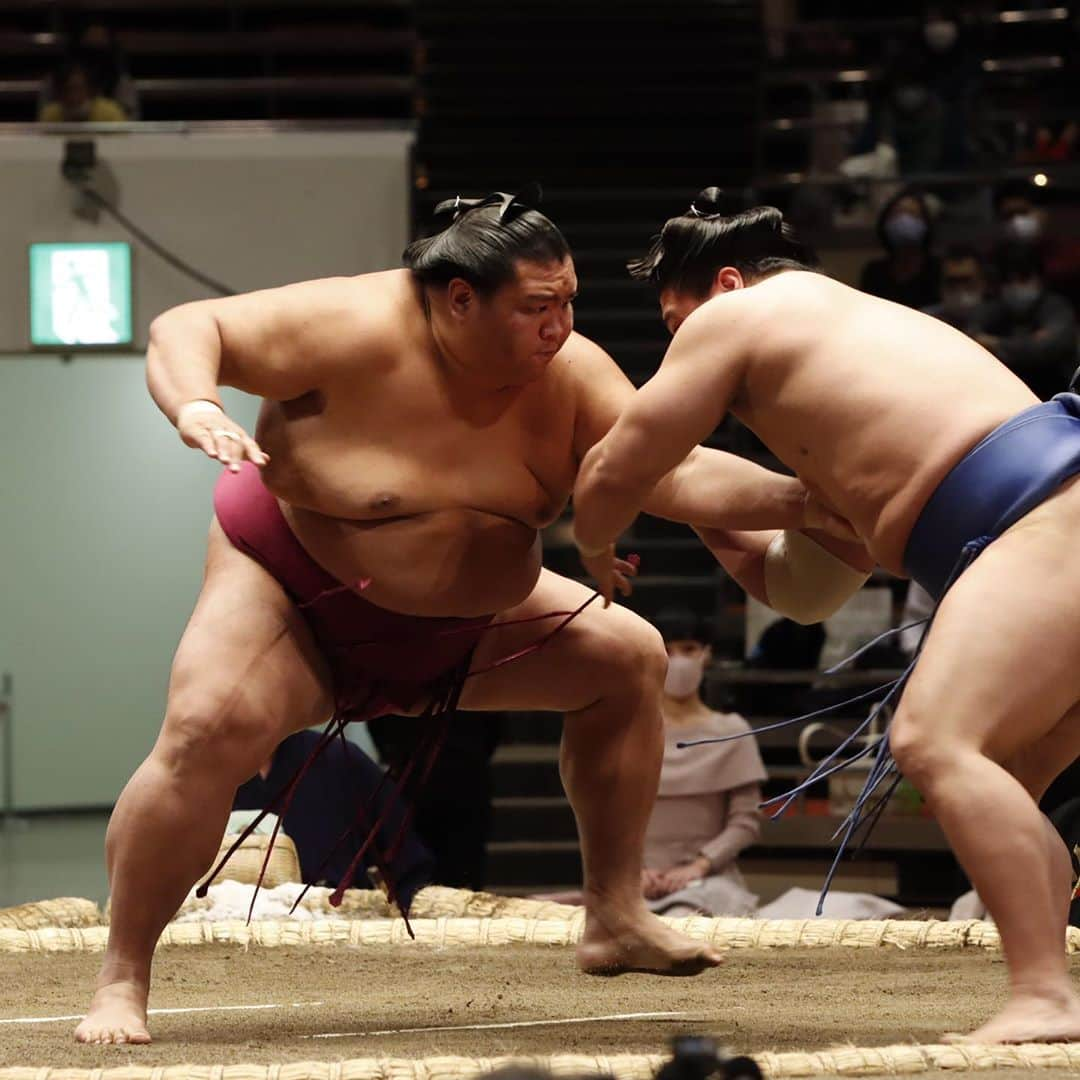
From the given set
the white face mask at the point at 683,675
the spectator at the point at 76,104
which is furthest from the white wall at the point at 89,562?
the white face mask at the point at 683,675

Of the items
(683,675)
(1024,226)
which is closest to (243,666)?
(683,675)

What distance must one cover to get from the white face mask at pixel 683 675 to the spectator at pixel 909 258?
211 centimetres

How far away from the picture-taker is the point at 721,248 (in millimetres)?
2312

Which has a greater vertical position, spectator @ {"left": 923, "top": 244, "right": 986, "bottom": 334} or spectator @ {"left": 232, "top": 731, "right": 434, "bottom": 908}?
spectator @ {"left": 923, "top": 244, "right": 986, "bottom": 334}

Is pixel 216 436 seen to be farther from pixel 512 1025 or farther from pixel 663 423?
pixel 512 1025

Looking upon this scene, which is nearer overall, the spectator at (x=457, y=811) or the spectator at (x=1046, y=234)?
the spectator at (x=457, y=811)

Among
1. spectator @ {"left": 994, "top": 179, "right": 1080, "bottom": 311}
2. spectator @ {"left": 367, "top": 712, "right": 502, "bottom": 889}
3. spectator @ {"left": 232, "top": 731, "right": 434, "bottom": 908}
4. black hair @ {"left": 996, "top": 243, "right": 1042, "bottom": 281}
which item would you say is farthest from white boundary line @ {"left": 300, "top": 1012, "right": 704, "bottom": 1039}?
spectator @ {"left": 994, "top": 179, "right": 1080, "bottom": 311}

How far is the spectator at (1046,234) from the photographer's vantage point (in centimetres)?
633

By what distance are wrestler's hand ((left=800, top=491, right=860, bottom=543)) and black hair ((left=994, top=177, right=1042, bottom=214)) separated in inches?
175

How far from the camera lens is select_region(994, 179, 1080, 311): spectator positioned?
6328 mm

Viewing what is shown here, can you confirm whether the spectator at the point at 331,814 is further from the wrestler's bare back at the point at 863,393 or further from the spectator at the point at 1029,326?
the spectator at the point at 1029,326

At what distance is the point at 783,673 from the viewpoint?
17.9ft

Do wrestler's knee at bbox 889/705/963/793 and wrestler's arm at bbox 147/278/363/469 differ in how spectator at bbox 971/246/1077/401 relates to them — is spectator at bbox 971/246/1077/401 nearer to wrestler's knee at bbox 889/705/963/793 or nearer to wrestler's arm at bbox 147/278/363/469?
wrestler's arm at bbox 147/278/363/469

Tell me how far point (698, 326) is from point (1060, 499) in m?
0.45
